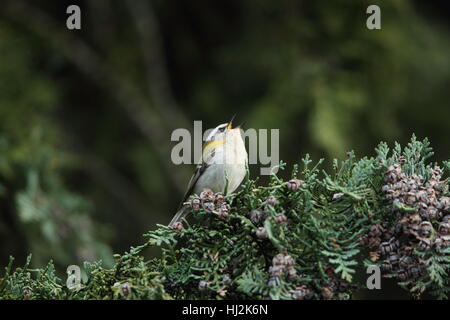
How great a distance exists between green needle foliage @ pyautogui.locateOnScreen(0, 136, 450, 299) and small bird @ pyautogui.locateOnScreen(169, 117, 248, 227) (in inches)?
71.0

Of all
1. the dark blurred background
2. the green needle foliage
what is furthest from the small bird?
the green needle foliage

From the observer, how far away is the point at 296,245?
2.24 m

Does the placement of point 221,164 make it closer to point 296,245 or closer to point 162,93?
point 296,245

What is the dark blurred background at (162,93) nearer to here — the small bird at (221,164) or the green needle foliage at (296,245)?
the small bird at (221,164)

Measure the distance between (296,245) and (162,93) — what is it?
187 inches

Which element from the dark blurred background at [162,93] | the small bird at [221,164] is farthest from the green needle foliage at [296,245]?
the dark blurred background at [162,93]

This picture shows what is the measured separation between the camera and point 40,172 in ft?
16.4

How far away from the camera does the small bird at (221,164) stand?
14.0 ft

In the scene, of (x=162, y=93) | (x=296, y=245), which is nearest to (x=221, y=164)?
(x=296, y=245)

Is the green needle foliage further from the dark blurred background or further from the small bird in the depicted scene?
the dark blurred background

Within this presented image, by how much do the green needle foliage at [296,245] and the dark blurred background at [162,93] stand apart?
2376mm
